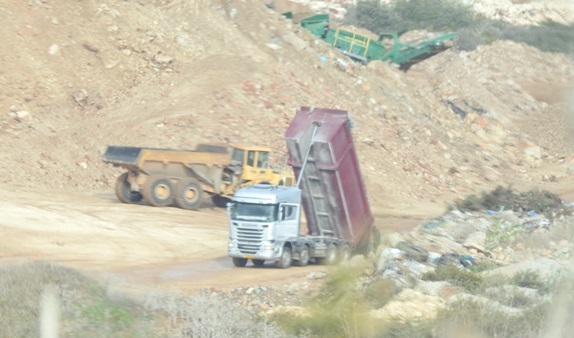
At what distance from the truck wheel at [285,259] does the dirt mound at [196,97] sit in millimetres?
12210

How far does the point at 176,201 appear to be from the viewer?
90.8 feet

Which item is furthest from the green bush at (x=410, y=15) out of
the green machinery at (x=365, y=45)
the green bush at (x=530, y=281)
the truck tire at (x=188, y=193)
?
the green bush at (x=530, y=281)

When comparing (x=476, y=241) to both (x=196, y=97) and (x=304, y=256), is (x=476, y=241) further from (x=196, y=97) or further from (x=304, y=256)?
(x=196, y=97)

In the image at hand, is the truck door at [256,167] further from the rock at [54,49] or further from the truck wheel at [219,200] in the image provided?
the rock at [54,49]

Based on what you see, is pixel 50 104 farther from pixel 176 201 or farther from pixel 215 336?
pixel 215 336

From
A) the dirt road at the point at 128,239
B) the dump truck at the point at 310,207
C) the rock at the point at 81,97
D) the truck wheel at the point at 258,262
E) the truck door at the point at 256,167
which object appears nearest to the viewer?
the dirt road at the point at 128,239

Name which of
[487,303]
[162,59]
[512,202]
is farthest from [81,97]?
[487,303]

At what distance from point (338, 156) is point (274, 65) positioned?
1905cm

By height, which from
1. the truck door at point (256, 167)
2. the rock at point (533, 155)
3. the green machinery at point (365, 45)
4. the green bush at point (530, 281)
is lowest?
the truck door at point (256, 167)

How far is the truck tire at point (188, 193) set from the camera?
27.6m

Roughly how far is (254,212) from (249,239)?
55cm

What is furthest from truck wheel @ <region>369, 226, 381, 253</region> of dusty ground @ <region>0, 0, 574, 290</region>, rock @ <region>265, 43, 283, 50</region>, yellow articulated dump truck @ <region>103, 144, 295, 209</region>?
rock @ <region>265, 43, 283, 50</region>

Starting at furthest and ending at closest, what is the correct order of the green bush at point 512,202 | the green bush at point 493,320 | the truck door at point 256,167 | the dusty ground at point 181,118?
the green bush at point 512,202, the truck door at point 256,167, the dusty ground at point 181,118, the green bush at point 493,320

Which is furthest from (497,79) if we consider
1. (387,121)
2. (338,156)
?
(338,156)
